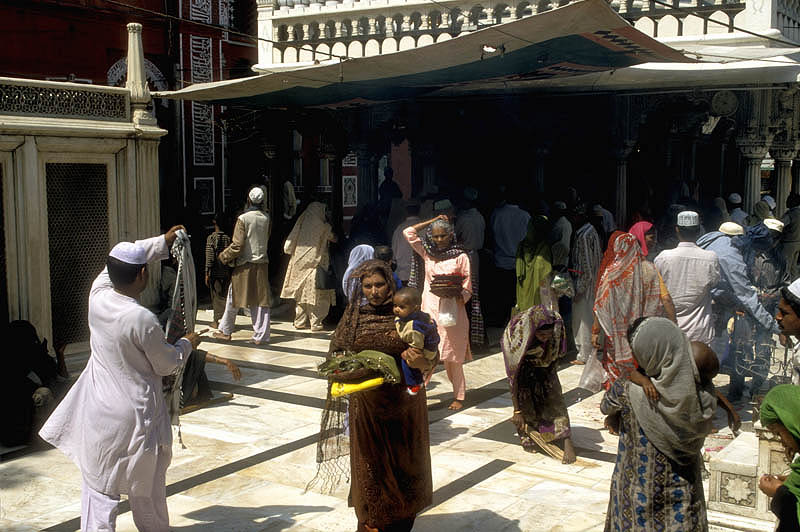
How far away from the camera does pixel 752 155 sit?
10758mm

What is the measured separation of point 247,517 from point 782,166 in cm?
1077

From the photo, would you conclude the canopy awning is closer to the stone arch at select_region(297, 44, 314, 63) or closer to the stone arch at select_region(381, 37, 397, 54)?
the stone arch at select_region(381, 37, 397, 54)

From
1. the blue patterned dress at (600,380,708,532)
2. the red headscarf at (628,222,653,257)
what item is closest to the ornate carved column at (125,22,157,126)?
the red headscarf at (628,222,653,257)

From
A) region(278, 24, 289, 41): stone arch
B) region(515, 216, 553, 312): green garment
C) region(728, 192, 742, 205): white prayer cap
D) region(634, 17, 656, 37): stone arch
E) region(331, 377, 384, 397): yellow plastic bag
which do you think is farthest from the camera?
region(278, 24, 289, 41): stone arch

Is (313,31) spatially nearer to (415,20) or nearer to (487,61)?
(415,20)

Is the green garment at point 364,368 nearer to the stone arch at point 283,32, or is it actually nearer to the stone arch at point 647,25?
the stone arch at point 647,25

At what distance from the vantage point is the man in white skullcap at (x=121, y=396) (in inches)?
144

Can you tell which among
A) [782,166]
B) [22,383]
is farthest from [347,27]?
[22,383]

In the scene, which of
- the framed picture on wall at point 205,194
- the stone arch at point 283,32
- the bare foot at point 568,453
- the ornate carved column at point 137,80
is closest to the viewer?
the bare foot at point 568,453

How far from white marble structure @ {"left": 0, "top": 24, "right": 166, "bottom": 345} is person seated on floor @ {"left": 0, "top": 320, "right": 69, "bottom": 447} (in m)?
0.80

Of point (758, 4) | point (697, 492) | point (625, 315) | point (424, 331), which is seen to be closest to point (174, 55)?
point (758, 4)

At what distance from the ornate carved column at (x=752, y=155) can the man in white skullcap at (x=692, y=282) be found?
17.2 ft

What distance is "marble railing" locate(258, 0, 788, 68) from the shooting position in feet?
29.7

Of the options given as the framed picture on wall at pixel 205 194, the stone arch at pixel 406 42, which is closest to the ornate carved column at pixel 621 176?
the stone arch at pixel 406 42
